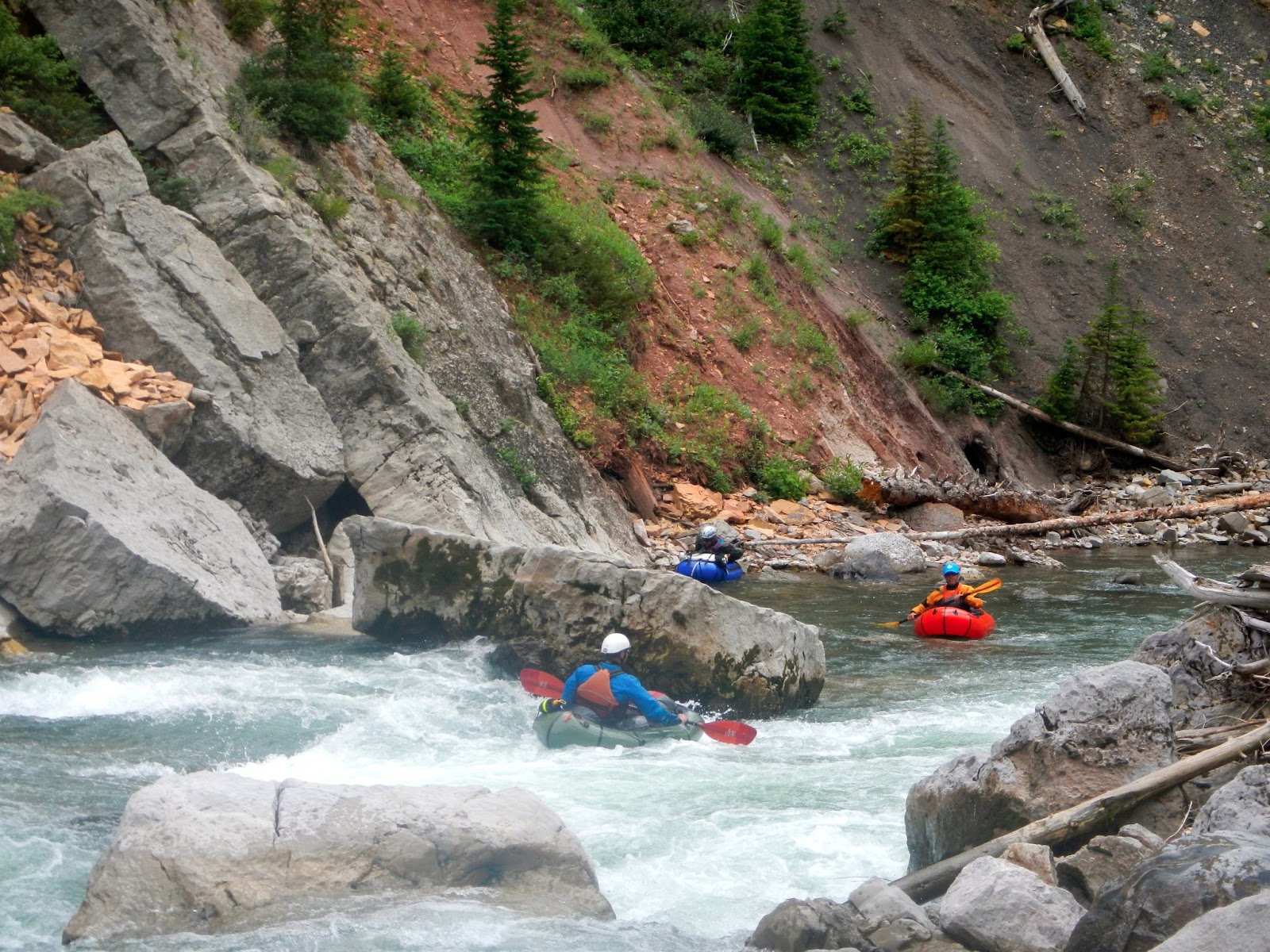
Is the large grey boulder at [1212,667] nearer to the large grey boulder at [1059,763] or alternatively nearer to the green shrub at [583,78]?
the large grey boulder at [1059,763]

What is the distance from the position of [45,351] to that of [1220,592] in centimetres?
1013

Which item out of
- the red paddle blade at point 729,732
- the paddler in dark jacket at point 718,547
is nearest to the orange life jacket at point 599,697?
the red paddle blade at point 729,732

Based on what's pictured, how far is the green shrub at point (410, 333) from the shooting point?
48.9 feet

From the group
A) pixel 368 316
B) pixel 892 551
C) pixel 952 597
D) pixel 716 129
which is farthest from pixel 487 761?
pixel 716 129

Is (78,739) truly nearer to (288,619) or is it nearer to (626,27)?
(288,619)

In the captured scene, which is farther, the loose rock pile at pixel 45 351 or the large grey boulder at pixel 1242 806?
the loose rock pile at pixel 45 351

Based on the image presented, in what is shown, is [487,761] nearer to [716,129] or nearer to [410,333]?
[410,333]

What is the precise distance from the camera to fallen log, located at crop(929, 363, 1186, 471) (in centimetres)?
2611

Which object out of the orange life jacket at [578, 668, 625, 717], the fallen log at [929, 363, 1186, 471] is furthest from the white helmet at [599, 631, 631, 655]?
the fallen log at [929, 363, 1186, 471]

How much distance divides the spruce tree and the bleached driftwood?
71.3ft

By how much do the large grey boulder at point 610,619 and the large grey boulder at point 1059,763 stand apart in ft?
10.5

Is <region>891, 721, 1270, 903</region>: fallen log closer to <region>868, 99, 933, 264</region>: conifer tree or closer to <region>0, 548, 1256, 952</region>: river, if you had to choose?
<region>0, 548, 1256, 952</region>: river

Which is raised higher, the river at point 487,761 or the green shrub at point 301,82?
the green shrub at point 301,82

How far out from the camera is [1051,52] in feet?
116
